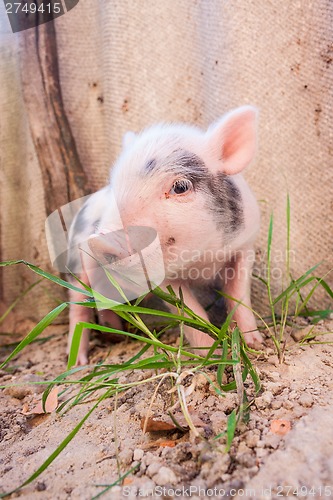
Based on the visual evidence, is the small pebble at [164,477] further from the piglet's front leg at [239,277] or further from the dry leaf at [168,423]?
the piglet's front leg at [239,277]

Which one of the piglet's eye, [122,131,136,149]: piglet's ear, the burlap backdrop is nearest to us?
the piglet's eye

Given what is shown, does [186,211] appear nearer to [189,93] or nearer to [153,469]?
[153,469]

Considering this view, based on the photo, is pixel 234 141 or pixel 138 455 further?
pixel 234 141

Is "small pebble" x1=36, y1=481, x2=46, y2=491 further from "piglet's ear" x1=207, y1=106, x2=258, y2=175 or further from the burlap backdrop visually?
the burlap backdrop

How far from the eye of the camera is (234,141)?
65.4 inches

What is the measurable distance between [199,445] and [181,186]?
0.78 m

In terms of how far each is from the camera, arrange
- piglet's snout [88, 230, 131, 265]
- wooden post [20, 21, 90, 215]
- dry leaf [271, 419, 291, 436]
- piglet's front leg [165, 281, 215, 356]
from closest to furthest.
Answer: dry leaf [271, 419, 291, 436], piglet's snout [88, 230, 131, 265], piglet's front leg [165, 281, 215, 356], wooden post [20, 21, 90, 215]

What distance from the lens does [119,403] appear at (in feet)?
4.72

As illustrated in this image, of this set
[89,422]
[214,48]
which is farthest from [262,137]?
[89,422]

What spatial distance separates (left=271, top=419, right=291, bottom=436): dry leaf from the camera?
44.4 inches

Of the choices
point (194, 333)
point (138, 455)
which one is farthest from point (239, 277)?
point (138, 455)

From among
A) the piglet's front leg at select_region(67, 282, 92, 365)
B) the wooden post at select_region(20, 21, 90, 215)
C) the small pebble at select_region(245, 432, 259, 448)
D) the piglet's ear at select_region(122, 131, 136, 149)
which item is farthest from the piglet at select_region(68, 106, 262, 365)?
the wooden post at select_region(20, 21, 90, 215)

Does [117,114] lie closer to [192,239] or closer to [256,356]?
[192,239]

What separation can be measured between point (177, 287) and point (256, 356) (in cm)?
38
